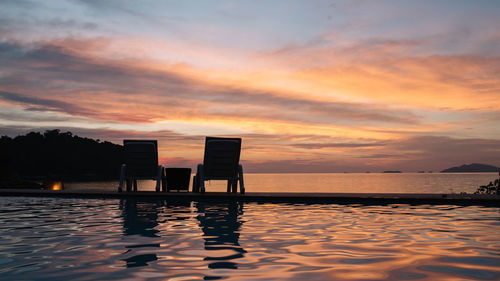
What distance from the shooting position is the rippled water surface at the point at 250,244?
13.5 ft

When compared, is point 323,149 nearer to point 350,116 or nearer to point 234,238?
point 350,116

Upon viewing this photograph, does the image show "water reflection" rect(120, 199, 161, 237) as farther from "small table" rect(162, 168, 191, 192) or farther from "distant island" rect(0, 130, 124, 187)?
"distant island" rect(0, 130, 124, 187)

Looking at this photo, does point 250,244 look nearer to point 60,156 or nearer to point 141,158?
point 141,158

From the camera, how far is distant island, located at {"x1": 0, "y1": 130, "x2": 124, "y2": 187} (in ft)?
276

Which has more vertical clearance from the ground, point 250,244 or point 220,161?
point 220,161

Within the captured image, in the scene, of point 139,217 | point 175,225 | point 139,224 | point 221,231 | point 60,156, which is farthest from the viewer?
point 60,156

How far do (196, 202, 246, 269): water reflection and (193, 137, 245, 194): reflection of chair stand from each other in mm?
1045

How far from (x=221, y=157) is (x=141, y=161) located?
7.38 ft

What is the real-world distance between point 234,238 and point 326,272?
2.15m

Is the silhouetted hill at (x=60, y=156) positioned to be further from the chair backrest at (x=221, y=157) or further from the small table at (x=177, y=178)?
the chair backrest at (x=221, y=157)

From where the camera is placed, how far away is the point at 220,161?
1195 cm

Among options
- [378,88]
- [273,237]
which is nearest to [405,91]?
[378,88]

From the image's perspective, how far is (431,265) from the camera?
14.5ft

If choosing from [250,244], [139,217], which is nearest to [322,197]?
[139,217]
